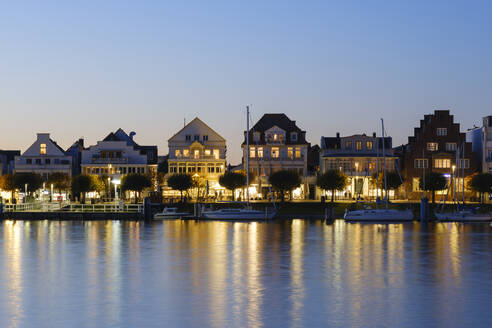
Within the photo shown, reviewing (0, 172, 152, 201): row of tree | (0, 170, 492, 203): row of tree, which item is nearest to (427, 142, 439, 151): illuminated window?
(0, 170, 492, 203): row of tree

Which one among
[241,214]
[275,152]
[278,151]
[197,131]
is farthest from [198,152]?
[241,214]

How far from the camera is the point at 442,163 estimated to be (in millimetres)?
120625

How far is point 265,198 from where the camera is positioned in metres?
124

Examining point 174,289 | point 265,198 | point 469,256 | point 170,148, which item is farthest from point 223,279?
point 170,148

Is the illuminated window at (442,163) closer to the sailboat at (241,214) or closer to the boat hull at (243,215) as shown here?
the sailboat at (241,214)

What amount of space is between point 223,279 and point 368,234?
35.4 meters

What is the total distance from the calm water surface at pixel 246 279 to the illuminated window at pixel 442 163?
44672mm

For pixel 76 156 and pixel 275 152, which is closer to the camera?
pixel 275 152

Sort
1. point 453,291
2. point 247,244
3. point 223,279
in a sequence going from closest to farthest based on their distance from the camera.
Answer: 1. point 453,291
2. point 223,279
3. point 247,244

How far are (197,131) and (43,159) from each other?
27398 millimetres

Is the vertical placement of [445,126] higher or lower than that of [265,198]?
higher

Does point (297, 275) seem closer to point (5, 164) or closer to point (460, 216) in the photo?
point (460, 216)

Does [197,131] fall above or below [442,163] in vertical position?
above

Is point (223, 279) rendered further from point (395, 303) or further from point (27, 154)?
point (27, 154)
